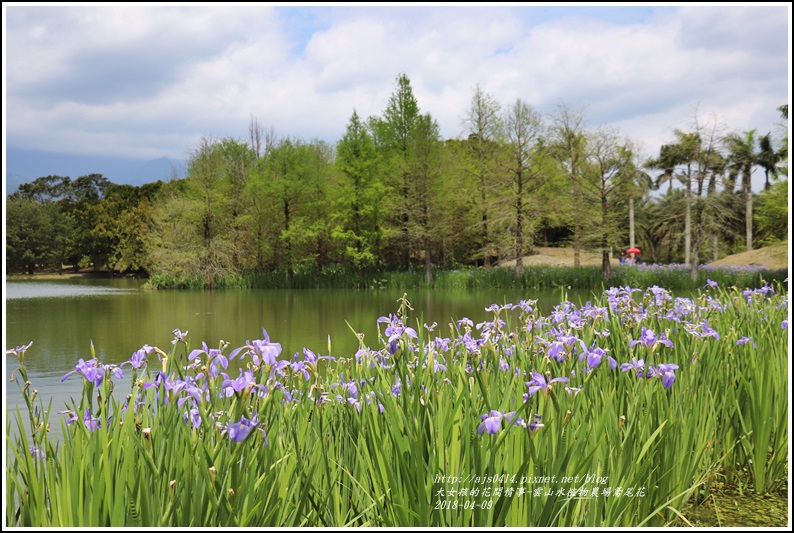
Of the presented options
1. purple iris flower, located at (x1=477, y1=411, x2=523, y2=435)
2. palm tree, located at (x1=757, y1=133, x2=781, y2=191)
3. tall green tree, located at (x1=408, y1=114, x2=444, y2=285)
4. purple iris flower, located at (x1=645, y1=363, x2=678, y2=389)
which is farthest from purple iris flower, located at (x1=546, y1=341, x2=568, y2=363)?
palm tree, located at (x1=757, y1=133, x2=781, y2=191)

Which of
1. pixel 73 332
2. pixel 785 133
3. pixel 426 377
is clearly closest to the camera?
pixel 426 377

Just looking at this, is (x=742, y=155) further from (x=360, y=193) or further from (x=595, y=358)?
(x=595, y=358)

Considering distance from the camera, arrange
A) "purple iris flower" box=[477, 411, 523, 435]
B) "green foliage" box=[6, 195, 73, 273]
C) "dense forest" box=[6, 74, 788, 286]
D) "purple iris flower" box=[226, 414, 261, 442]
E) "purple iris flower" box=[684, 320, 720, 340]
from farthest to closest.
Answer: "green foliage" box=[6, 195, 73, 273] < "dense forest" box=[6, 74, 788, 286] < "purple iris flower" box=[684, 320, 720, 340] < "purple iris flower" box=[477, 411, 523, 435] < "purple iris flower" box=[226, 414, 261, 442]

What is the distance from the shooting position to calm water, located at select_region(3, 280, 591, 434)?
7918 millimetres

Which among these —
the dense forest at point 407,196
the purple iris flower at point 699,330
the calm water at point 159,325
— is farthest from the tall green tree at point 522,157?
the purple iris flower at point 699,330

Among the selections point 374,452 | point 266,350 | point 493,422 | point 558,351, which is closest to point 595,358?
point 558,351

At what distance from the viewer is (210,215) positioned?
98.6 feet

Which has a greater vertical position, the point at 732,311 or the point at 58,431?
the point at 732,311

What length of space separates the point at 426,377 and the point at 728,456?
194 centimetres

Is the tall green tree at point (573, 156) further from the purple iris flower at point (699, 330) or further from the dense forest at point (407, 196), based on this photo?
the purple iris flower at point (699, 330)

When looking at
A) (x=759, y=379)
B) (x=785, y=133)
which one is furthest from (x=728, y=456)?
(x=785, y=133)

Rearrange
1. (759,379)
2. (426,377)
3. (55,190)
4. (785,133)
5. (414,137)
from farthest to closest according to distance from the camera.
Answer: (55,190) → (414,137) → (785,133) → (759,379) → (426,377)

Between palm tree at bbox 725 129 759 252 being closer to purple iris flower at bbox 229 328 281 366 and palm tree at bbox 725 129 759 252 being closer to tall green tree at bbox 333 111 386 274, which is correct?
tall green tree at bbox 333 111 386 274

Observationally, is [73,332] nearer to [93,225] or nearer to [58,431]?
[58,431]
